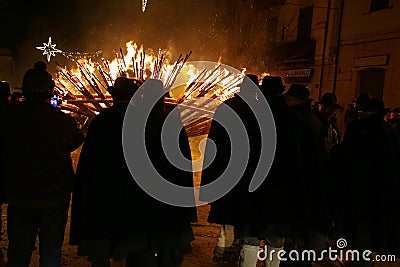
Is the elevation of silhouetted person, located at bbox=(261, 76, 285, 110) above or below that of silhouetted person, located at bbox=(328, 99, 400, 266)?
above

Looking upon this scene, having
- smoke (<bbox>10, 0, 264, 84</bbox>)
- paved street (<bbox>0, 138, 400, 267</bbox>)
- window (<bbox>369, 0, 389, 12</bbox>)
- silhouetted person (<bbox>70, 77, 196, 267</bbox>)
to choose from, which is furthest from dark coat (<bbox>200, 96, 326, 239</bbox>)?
smoke (<bbox>10, 0, 264, 84</bbox>)

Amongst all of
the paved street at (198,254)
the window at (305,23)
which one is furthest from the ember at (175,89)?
the window at (305,23)

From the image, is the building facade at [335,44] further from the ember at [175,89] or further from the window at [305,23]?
the ember at [175,89]

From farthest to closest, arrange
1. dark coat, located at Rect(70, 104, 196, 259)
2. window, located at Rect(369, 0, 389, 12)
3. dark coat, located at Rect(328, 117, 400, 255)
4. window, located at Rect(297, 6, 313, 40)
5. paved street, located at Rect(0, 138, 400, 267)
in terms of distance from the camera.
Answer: window, located at Rect(297, 6, 313, 40) → window, located at Rect(369, 0, 389, 12) → paved street, located at Rect(0, 138, 400, 267) → dark coat, located at Rect(328, 117, 400, 255) → dark coat, located at Rect(70, 104, 196, 259)

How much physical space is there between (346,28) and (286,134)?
52.1ft

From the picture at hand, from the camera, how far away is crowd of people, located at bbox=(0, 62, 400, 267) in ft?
11.4

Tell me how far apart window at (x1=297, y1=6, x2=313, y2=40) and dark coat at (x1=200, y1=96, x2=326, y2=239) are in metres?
17.4

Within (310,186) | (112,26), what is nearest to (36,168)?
(310,186)

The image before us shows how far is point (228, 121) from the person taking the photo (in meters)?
4.17

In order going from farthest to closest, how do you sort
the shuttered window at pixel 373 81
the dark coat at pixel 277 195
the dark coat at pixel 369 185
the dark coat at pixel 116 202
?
the shuttered window at pixel 373 81
the dark coat at pixel 369 185
the dark coat at pixel 277 195
the dark coat at pixel 116 202

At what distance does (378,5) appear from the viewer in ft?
54.5

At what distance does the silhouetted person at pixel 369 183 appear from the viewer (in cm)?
405

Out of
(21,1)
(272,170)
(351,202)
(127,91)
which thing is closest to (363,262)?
(351,202)

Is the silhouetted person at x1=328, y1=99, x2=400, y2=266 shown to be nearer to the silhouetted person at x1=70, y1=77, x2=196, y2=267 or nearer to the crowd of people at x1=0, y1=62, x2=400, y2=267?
the crowd of people at x1=0, y1=62, x2=400, y2=267
